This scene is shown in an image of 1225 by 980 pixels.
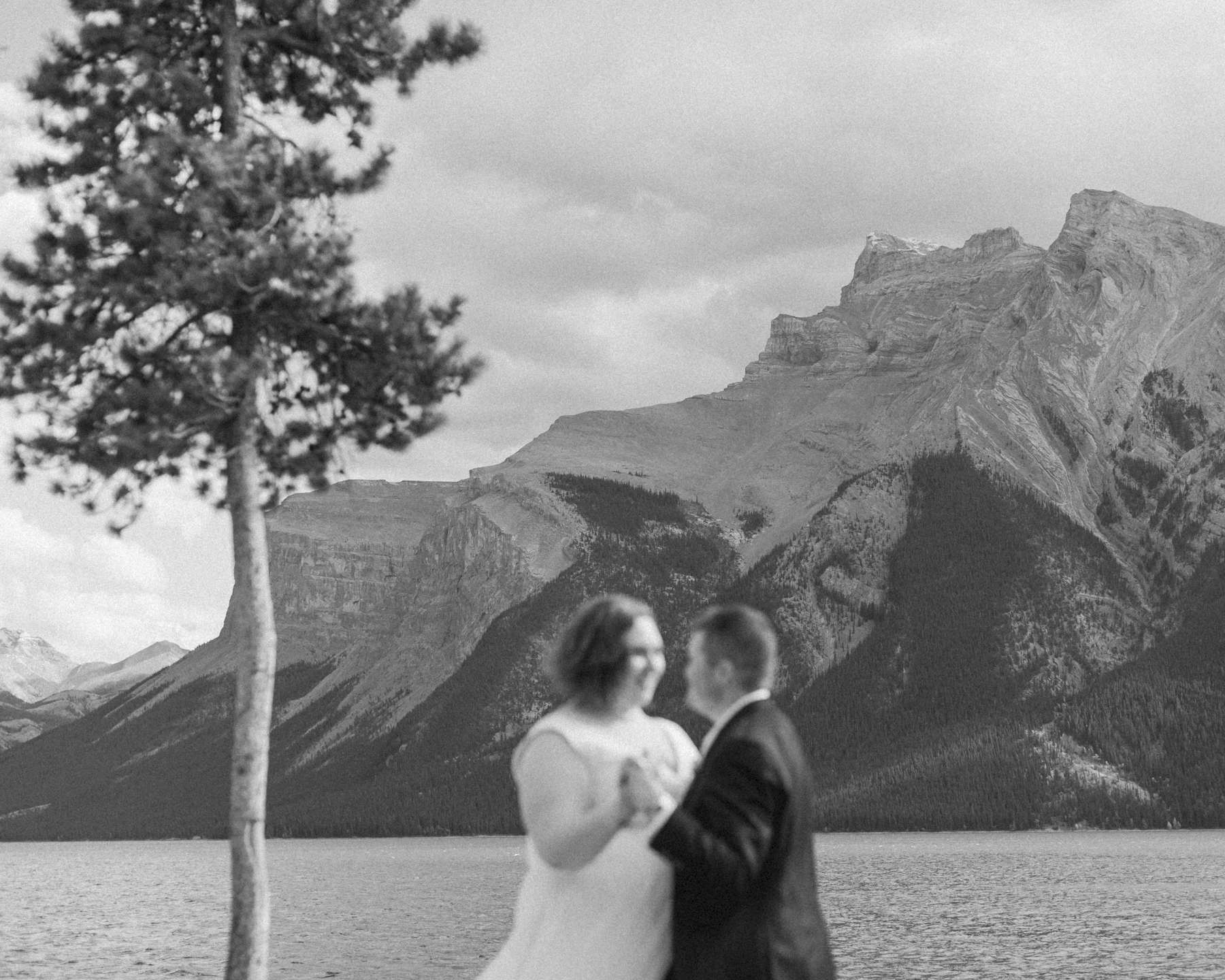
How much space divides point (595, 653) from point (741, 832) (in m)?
1.16

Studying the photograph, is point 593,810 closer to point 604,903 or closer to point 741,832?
point 604,903

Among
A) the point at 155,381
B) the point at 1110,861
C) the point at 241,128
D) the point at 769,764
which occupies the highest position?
the point at 241,128

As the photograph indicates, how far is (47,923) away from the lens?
322 ft

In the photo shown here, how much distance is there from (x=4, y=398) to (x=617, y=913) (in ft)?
48.3

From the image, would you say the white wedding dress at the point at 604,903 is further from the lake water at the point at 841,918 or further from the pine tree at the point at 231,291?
the lake water at the point at 841,918

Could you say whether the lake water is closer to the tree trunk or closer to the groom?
the tree trunk

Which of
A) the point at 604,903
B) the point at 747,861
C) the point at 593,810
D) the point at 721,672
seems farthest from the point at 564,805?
the point at 721,672

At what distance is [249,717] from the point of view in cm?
1978

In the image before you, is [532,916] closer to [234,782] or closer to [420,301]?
[234,782]

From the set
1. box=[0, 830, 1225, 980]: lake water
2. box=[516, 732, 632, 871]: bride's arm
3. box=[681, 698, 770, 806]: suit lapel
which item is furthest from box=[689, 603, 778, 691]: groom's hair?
box=[0, 830, 1225, 980]: lake water

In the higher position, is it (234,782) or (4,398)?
(4,398)

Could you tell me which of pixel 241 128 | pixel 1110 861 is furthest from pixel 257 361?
pixel 1110 861

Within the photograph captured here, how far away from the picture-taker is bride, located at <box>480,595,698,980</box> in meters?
8.30

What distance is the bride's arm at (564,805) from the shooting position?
8.22 metres
